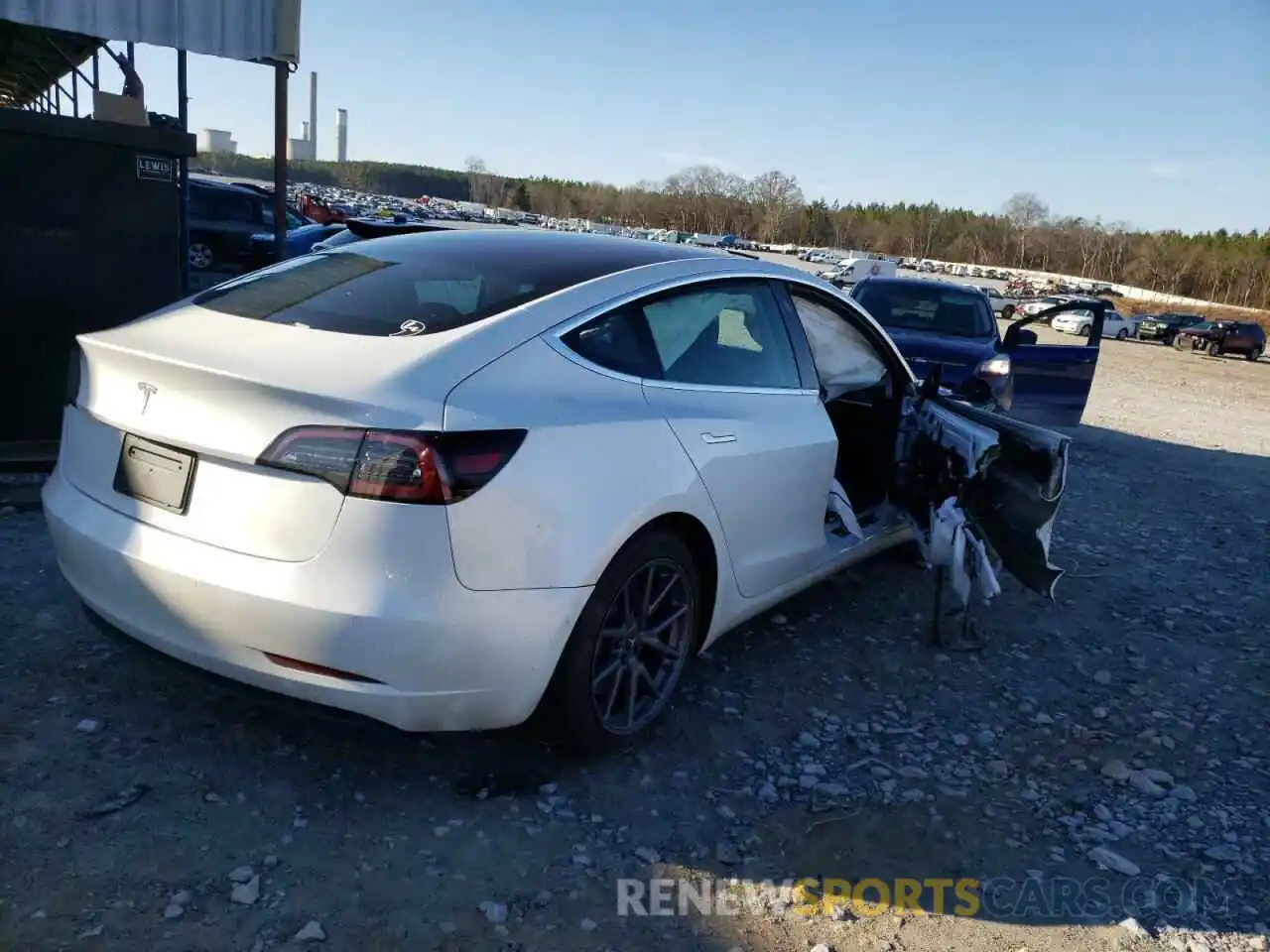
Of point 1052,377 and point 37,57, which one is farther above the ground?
point 37,57

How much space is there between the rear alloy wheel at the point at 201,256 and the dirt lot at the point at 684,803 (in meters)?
14.0

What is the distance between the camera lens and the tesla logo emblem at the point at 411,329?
2805mm

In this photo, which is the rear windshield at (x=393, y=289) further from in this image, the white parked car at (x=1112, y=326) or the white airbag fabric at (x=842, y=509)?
the white parked car at (x=1112, y=326)

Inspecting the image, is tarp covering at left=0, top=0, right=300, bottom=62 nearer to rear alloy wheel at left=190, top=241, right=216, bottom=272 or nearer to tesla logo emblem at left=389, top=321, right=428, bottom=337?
tesla logo emblem at left=389, top=321, right=428, bottom=337

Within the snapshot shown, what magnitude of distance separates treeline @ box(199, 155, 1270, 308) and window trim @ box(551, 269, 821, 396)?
11125 centimetres

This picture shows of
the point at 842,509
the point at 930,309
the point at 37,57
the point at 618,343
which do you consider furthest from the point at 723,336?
the point at 37,57

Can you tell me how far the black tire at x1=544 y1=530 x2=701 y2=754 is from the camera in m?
2.87

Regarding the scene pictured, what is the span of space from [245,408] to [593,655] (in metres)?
1.18

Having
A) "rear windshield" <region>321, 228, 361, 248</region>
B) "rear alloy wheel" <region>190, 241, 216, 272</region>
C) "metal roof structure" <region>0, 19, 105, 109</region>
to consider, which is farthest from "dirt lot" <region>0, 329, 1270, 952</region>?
"rear alloy wheel" <region>190, 241, 216, 272</region>

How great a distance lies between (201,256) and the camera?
17.5 meters

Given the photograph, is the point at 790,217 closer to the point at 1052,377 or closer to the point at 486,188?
the point at 486,188

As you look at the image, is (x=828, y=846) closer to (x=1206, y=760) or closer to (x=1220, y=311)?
(x=1206, y=760)

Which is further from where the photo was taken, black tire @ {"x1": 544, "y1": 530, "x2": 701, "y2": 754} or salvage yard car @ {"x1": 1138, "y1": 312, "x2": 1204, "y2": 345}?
salvage yard car @ {"x1": 1138, "y1": 312, "x2": 1204, "y2": 345}

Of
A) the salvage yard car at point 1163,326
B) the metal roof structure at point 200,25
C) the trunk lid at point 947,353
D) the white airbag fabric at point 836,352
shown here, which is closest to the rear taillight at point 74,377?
the white airbag fabric at point 836,352
